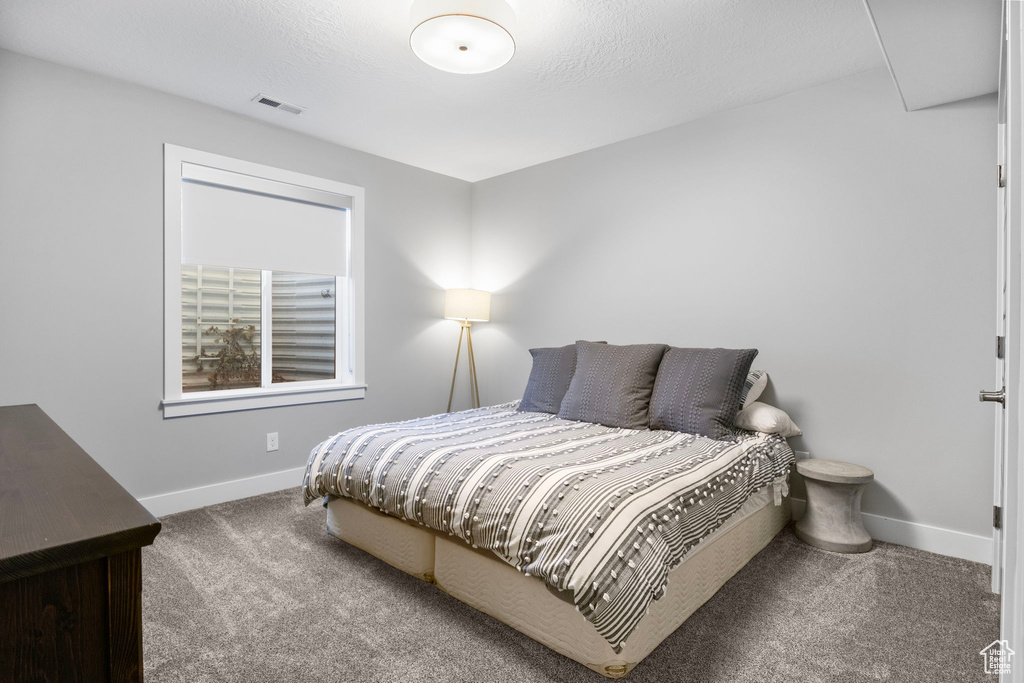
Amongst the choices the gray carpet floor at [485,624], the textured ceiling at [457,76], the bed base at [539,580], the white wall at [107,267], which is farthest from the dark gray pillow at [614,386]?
the white wall at [107,267]

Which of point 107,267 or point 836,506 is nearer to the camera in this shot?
point 836,506

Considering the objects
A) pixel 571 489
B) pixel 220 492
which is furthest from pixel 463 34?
pixel 220 492

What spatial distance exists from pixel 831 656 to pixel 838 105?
2.73 m

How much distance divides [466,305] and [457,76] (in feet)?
6.25

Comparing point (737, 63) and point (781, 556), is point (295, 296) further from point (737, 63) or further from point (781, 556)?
point (781, 556)

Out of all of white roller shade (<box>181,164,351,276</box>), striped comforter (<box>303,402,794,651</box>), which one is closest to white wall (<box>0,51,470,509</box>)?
white roller shade (<box>181,164,351,276</box>)

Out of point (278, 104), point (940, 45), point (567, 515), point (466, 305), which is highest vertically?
point (278, 104)

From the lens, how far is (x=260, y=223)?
3547 mm

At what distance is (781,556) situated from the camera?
2.61 metres

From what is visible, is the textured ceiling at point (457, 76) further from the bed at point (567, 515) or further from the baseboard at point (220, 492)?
the baseboard at point (220, 492)

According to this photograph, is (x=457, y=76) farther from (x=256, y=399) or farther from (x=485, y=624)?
(x=485, y=624)

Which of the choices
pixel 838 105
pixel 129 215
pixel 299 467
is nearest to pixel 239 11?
pixel 129 215

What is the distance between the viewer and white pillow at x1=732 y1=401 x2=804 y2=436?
111 inches

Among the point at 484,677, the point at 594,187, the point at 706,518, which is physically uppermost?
the point at 594,187
